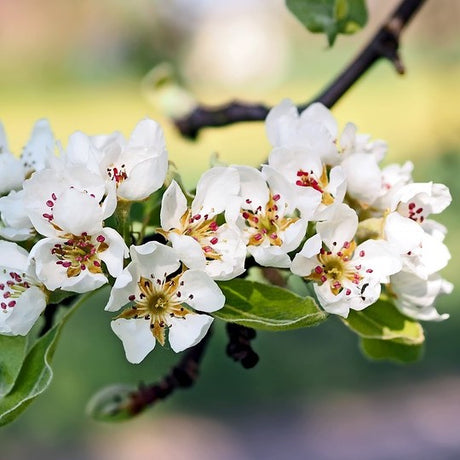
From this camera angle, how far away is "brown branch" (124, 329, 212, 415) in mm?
1040

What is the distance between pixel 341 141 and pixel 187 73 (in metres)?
7.17

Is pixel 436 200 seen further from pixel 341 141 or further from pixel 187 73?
pixel 187 73

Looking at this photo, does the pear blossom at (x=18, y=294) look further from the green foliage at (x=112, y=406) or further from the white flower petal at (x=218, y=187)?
the green foliage at (x=112, y=406)

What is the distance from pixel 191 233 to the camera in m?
0.76

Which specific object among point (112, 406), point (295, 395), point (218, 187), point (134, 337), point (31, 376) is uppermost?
point (218, 187)

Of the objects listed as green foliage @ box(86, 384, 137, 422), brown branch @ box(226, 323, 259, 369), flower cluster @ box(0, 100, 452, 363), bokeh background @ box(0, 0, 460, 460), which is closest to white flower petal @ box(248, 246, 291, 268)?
flower cluster @ box(0, 100, 452, 363)

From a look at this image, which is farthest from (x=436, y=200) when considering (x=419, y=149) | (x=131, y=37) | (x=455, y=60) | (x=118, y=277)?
(x=131, y=37)

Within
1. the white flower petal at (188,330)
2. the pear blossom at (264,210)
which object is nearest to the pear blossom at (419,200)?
the pear blossom at (264,210)

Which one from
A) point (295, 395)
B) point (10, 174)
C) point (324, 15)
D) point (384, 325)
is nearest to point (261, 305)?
point (384, 325)

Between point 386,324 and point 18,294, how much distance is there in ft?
1.10

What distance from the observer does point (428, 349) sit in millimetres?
3617

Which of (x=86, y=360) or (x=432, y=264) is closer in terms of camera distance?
(x=432, y=264)

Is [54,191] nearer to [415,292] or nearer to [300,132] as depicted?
[300,132]

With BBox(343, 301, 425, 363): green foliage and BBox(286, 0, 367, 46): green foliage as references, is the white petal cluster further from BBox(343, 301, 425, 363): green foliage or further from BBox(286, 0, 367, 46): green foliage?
BBox(286, 0, 367, 46): green foliage
